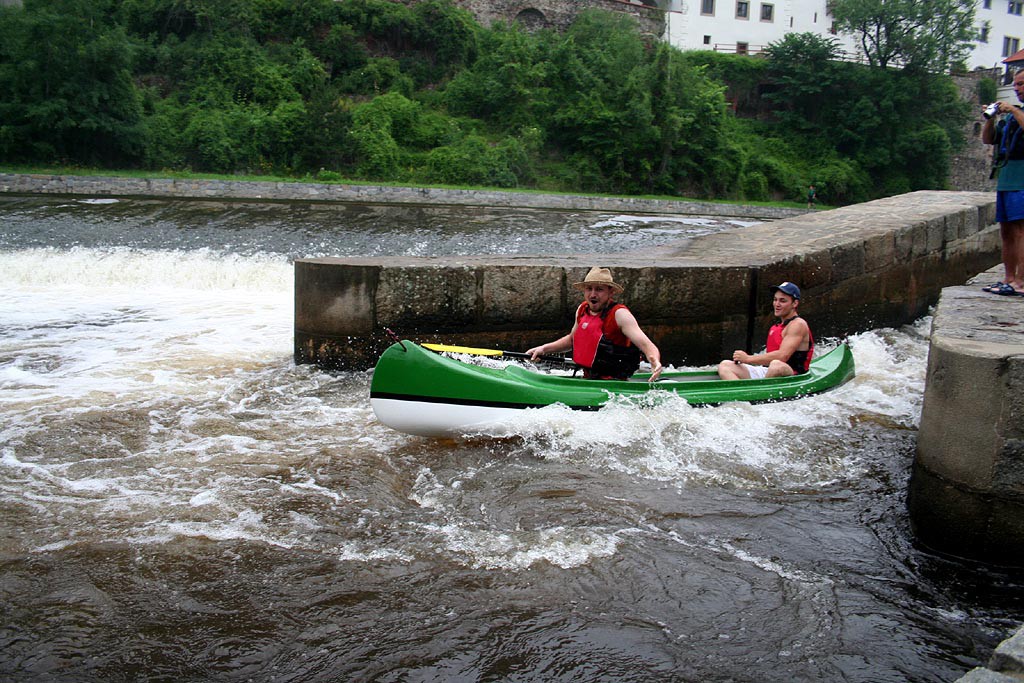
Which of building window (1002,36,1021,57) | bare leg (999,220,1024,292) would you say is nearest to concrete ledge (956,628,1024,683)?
bare leg (999,220,1024,292)

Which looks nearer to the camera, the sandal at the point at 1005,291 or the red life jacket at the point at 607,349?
the red life jacket at the point at 607,349

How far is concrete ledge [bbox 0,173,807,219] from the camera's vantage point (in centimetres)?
2181

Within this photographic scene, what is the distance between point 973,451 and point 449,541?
8.05ft

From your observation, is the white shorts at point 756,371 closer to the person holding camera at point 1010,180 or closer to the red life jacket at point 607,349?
the red life jacket at point 607,349

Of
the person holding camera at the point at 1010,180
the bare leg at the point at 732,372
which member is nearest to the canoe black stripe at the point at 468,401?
the bare leg at the point at 732,372

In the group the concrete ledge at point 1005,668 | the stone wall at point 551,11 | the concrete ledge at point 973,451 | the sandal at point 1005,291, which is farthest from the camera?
the stone wall at point 551,11

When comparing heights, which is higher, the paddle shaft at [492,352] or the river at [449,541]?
the paddle shaft at [492,352]

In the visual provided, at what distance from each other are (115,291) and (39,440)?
6.84m

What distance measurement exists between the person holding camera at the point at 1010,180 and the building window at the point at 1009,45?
53.6m

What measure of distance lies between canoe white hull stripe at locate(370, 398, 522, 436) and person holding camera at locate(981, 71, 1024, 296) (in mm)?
3880

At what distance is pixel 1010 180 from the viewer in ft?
20.0

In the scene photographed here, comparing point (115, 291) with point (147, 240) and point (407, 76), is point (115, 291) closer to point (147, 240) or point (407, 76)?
point (147, 240)

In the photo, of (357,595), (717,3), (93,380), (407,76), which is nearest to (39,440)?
(93,380)

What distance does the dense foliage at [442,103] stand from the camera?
25219mm
